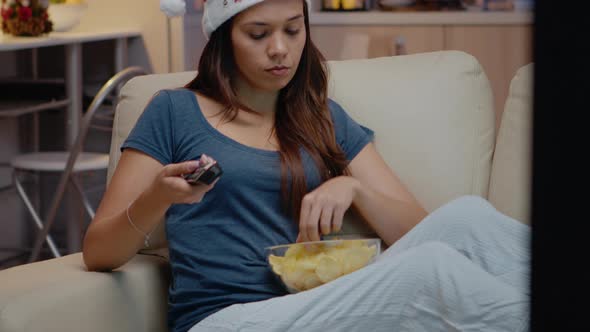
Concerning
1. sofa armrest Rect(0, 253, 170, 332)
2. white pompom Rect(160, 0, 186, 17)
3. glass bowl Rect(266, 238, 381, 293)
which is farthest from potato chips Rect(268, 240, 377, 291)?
white pompom Rect(160, 0, 186, 17)

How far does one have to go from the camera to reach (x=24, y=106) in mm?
3156

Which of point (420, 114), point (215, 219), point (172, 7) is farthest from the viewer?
point (172, 7)

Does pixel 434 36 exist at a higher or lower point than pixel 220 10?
lower

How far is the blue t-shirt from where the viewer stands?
136 centimetres

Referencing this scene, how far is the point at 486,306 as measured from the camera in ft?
3.37

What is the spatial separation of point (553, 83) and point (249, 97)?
1.36m

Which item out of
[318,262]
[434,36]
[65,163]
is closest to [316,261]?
[318,262]

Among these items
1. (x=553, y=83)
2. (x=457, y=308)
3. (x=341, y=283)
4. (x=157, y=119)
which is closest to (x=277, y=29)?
(x=157, y=119)

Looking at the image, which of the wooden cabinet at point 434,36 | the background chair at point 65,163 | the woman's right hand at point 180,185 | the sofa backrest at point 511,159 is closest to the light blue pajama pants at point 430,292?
the woman's right hand at point 180,185

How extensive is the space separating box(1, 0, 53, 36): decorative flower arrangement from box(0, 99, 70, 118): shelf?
0.30 m

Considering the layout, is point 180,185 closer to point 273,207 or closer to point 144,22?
point 273,207

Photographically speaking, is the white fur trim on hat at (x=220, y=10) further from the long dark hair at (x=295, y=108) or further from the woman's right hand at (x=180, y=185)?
the woman's right hand at (x=180, y=185)

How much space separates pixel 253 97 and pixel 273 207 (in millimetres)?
227

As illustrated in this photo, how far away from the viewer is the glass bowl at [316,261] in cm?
127
